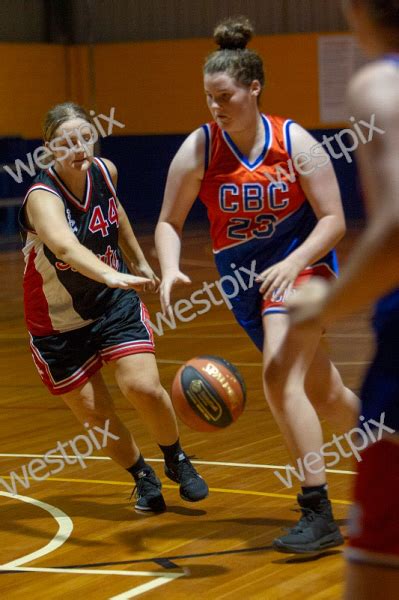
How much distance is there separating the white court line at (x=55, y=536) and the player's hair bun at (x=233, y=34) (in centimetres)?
196

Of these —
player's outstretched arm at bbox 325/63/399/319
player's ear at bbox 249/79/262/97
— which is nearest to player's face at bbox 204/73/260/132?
player's ear at bbox 249/79/262/97

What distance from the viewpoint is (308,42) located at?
17359 mm

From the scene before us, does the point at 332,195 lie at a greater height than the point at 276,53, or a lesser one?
greater

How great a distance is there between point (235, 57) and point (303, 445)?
4.59 feet

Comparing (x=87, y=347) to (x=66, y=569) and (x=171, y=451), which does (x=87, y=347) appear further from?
(x=66, y=569)

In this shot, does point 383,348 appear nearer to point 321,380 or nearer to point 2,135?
point 321,380

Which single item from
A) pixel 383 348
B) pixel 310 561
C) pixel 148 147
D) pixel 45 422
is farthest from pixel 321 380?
pixel 148 147

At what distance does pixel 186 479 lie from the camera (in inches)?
180

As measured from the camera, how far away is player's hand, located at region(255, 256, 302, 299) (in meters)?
3.63

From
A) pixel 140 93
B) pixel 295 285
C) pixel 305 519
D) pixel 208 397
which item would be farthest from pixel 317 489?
pixel 140 93

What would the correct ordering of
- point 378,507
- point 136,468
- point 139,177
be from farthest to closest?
point 139,177
point 136,468
point 378,507

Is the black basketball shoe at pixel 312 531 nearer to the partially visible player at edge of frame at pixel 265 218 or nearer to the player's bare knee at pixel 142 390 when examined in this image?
the partially visible player at edge of frame at pixel 265 218

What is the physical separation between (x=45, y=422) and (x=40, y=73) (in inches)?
530

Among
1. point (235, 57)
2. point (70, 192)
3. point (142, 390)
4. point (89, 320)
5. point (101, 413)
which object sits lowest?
point (101, 413)
